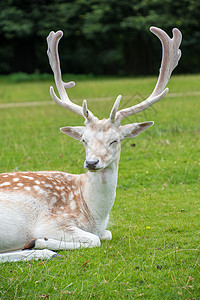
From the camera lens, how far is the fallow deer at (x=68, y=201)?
5.37 meters

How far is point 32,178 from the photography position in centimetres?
593

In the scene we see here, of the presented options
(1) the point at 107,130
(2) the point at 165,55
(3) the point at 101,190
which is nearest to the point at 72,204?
(3) the point at 101,190

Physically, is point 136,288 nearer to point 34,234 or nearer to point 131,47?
point 34,234

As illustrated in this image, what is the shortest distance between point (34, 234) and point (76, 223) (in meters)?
0.48

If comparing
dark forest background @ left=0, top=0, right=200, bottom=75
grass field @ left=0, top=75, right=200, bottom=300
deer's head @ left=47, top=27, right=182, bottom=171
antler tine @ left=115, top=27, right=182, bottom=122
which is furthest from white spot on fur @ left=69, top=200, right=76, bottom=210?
dark forest background @ left=0, top=0, right=200, bottom=75

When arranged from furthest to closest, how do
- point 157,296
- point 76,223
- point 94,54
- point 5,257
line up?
point 94,54 → point 76,223 → point 5,257 → point 157,296

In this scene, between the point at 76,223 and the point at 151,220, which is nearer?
the point at 76,223

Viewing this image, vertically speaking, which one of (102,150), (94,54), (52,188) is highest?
(102,150)

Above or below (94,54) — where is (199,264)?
above

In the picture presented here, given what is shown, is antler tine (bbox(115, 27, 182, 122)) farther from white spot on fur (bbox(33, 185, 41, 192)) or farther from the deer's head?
white spot on fur (bbox(33, 185, 41, 192))

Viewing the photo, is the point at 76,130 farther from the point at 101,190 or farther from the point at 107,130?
the point at 101,190

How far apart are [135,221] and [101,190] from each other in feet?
3.71

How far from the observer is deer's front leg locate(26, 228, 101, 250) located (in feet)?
17.8

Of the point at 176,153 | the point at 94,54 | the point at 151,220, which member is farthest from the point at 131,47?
the point at 151,220
